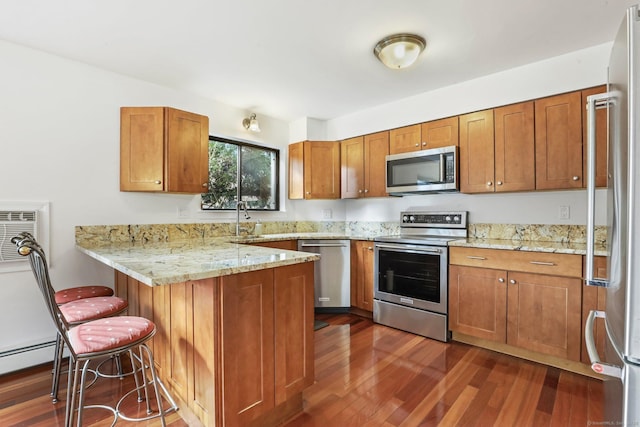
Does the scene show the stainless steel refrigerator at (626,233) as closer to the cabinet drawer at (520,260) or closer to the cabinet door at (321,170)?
the cabinet drawer at (520,260)

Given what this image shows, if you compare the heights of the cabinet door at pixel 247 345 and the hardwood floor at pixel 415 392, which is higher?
the cabinet door at pixel 247 345

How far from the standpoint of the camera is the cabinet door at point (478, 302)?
2465mm

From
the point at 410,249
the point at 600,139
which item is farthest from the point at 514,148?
the point at 410,249

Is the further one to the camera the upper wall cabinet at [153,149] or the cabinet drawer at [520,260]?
the upper wall cabinet at [153,149]

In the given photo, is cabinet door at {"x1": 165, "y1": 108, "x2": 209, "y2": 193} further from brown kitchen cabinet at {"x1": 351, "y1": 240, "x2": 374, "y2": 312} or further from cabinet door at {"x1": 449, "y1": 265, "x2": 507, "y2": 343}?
cabinet door at {"x1": 449, "y1": 265, "x2": 507, "y2": 343}

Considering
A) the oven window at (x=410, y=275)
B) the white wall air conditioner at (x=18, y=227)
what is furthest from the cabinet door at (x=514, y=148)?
the white wall air conditioner at (x=18, y=227)

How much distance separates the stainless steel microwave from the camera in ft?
9.75

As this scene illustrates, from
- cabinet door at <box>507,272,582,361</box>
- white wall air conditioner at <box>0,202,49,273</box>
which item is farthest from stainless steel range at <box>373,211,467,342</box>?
white wall air conditioner at <box>0,202,49,273</box>

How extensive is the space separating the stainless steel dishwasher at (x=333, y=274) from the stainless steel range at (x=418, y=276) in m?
0.39

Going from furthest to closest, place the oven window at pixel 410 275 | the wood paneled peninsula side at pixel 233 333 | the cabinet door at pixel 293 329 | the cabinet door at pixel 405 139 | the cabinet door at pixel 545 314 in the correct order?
the cabinet door at pixel 405 139 → the oven window at pixel 410 275 → the cabinet door at pixel 545 314 → the cabinet door at pixel 293 329 → the wood paneled peninsula side at pixel 233 333

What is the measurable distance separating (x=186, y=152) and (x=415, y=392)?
2679 millimetres

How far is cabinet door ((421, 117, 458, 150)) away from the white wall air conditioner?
3465 mm

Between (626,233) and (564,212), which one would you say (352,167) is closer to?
(564,212)

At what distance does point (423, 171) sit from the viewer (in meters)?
3.16
